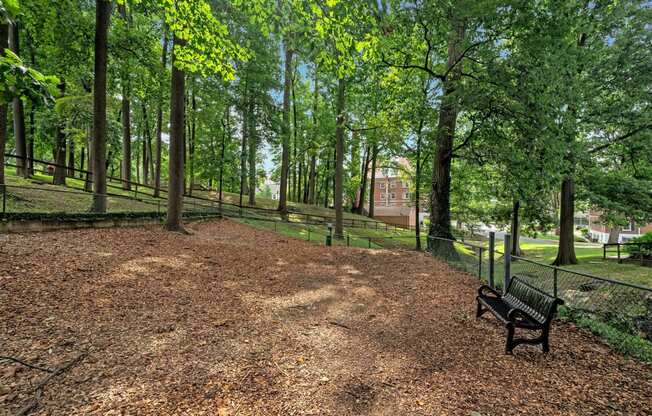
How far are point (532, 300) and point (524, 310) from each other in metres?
0.21

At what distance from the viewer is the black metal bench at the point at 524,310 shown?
3.73 metres

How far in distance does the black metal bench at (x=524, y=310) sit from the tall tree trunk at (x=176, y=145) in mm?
10285

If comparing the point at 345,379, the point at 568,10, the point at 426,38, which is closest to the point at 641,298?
the point at 345,379

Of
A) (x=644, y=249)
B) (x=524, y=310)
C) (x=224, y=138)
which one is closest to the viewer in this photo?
(x=524, y=310)

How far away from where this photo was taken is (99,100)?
31.4 ft

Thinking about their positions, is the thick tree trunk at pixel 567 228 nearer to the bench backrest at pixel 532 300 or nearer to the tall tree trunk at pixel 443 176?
the tall tree trunk at pixel 443 176

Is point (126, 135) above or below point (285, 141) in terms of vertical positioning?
below

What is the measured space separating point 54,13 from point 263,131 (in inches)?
521

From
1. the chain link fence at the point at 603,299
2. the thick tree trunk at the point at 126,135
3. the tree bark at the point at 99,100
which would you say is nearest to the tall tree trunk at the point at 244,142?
the thick tree trunk at the point at 126,135

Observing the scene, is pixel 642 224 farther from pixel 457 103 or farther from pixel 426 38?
pixel 426 38

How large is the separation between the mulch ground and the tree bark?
11.0 feet

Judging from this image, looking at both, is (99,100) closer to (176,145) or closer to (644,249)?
(176,145)

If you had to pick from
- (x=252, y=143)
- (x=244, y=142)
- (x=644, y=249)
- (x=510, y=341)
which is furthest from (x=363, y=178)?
(x=510, y=341)

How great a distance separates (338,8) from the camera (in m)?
5.59
